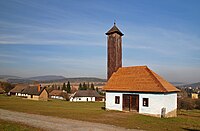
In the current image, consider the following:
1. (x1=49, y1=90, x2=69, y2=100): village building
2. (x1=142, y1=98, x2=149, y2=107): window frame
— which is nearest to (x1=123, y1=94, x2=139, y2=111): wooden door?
(x1=142, y1=98, x2=149, y2=107): window frame

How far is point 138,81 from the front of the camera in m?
28.5

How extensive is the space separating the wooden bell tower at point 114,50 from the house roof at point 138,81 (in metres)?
1.67

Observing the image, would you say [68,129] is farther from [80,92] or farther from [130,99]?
[80,92]

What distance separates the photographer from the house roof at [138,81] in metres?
26.6

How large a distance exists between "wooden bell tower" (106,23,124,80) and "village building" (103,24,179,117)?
3.23ft

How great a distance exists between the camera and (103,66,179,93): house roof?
26.6m

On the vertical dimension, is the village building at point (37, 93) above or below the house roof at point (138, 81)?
below

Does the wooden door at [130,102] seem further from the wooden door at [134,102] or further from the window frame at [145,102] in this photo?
the window frame at [145,102]

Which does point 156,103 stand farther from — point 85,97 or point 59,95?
point 59,95

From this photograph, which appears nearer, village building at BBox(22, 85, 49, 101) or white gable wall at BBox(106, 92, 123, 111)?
white gable wall at BBox(106, 92, 123, 111)

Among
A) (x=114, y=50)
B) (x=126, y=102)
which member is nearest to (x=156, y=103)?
(x=126, y=102)

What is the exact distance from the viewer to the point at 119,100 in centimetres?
2945

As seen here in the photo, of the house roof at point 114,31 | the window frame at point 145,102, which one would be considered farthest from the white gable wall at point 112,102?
the house roof at point 114,31

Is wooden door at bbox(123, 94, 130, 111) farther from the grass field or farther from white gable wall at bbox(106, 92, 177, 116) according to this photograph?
the grass field
